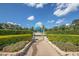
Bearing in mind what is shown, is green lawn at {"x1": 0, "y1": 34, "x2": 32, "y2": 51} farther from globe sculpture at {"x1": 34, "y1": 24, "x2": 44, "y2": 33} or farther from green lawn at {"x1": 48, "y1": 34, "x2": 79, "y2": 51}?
green lawn at {"x1": 48, "y1": 34, "x2": 79, "y2": 51}

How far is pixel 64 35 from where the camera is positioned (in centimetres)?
229

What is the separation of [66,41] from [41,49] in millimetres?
253

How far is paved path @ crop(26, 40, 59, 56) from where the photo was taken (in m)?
2.24

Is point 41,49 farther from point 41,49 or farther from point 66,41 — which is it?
point 66,41

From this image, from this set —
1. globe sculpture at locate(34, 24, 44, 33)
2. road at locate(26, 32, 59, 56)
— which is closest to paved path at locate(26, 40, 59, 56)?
road at locate(26, 32, 59, 56)

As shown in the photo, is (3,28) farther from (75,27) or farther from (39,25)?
(75,27)

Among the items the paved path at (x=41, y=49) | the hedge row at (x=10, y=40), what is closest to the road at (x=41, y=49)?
the paved path at (x=41, y=49)

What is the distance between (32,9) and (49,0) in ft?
0.60

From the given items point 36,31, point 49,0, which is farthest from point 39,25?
point 49,0

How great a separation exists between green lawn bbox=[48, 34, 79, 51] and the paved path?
75mm

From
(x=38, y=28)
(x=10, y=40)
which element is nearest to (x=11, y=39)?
(x=10, y=40)

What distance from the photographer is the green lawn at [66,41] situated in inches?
A: 89.0

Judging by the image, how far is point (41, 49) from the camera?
2.27m

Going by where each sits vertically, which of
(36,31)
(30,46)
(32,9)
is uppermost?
(32,9)
